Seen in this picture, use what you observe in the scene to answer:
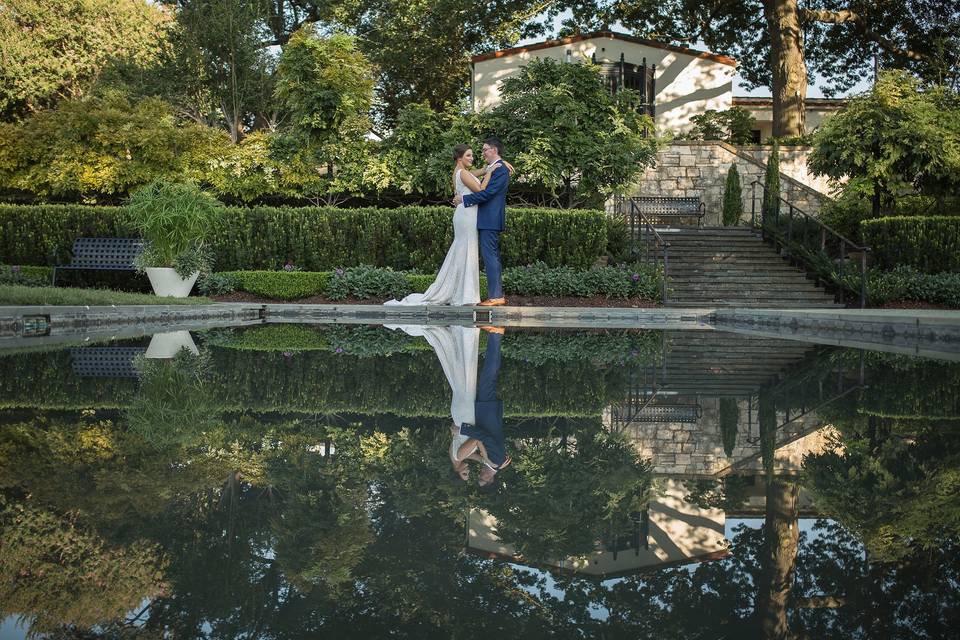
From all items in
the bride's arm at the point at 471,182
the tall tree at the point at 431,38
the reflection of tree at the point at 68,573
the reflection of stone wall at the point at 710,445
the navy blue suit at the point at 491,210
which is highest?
the tall tree at the point at 431,38

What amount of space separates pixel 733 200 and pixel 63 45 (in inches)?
1004

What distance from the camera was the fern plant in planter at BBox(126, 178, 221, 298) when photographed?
1544 cm

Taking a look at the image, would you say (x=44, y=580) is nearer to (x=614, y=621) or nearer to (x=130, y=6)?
(x=614, y=621)

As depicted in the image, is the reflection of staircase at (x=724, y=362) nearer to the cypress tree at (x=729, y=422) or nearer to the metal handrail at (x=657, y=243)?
the cypress tree at (x=729, y=422)

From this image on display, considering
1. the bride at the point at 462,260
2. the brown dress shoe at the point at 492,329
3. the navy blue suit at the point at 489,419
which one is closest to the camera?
the navy blue suit at the point at 489,419

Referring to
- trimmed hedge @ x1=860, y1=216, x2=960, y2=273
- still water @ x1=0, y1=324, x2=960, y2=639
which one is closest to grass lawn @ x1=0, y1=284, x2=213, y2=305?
still water @ x1=0, y1=324, x2=960, y2=639

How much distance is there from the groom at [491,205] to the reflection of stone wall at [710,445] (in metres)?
8.78

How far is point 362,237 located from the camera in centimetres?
1738

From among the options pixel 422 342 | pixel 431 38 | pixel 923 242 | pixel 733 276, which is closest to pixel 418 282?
pixel 733 276

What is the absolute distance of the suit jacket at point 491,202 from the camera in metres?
13.3

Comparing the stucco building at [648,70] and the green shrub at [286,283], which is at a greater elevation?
the stucco building at [648,70]

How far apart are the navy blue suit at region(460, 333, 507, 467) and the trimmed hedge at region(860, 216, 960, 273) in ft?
44.2

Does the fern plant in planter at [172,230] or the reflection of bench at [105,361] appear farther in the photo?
the fern plant in planter at [172,230]

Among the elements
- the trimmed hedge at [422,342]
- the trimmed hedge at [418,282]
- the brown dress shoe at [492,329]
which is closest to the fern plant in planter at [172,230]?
the trimmed hedge at [418,282]
